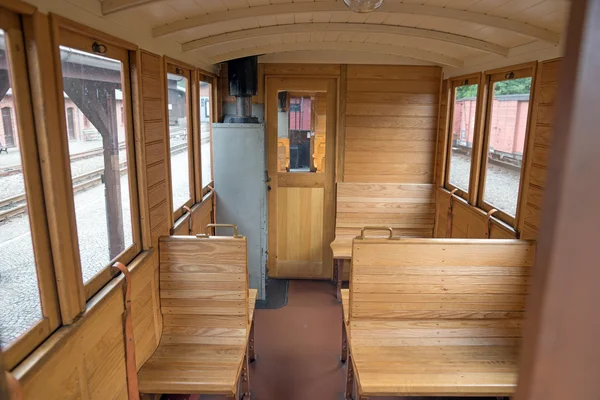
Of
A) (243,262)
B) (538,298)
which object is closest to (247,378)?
(243,262)

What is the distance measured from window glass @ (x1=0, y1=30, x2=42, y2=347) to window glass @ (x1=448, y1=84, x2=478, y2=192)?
3.42 meters

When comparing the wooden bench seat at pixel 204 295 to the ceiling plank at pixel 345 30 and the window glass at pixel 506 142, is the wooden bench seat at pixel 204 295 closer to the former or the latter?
the ceiling plank at pixel 345 30

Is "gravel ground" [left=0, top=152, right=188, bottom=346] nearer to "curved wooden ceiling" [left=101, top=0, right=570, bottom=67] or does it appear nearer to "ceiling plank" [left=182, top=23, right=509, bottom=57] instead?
"curved wooden ceiling" [left=101, top=0, right=570, bottom=67]

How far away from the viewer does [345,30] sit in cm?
307

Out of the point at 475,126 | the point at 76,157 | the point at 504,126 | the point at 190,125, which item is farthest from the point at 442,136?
the point at 76,157

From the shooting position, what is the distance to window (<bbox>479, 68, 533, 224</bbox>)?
9.92 ft

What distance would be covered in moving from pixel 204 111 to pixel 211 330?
226cm

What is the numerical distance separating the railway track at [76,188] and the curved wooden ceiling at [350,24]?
0.73 m

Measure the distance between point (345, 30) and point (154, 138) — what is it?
153 centimetres

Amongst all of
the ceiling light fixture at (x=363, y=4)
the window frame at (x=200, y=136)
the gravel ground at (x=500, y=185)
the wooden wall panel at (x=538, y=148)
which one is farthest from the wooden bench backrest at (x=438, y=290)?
the window frame at (x=200, y=136)

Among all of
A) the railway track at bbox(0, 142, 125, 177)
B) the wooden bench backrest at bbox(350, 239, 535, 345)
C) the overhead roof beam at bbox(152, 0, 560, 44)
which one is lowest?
the wooden bench backrest at bbox(350, 239, 535, 345)

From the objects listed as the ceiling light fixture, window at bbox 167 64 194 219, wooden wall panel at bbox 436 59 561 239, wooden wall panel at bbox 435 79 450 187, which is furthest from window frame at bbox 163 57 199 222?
wooden wall panel at bbox 435 79 450 187

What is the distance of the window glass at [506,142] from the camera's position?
9.95ft

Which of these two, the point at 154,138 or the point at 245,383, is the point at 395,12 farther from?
the point at 245,383
